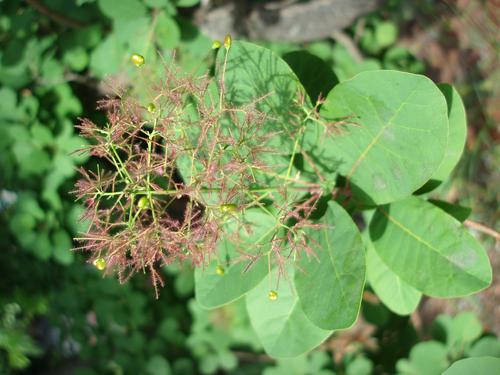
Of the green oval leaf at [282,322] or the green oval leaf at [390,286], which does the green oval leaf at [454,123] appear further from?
the green oval leaf at [282,322]

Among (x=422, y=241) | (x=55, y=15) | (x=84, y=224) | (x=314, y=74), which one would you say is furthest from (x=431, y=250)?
(x=55, y=15)

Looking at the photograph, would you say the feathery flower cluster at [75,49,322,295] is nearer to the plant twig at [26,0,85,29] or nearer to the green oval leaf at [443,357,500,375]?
the green oval leaf at [443,357,500,375]

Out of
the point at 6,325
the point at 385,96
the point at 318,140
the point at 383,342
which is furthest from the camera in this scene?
the point at 6,325

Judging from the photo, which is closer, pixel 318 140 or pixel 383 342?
pixel 318 140

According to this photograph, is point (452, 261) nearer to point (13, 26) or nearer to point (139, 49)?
point (139, 49)

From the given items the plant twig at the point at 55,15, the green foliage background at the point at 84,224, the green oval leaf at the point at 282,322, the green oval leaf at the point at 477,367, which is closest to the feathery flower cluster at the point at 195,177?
the green oval leaf at the point at 282,322

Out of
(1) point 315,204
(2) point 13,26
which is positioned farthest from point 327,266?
(2) point 13,26
